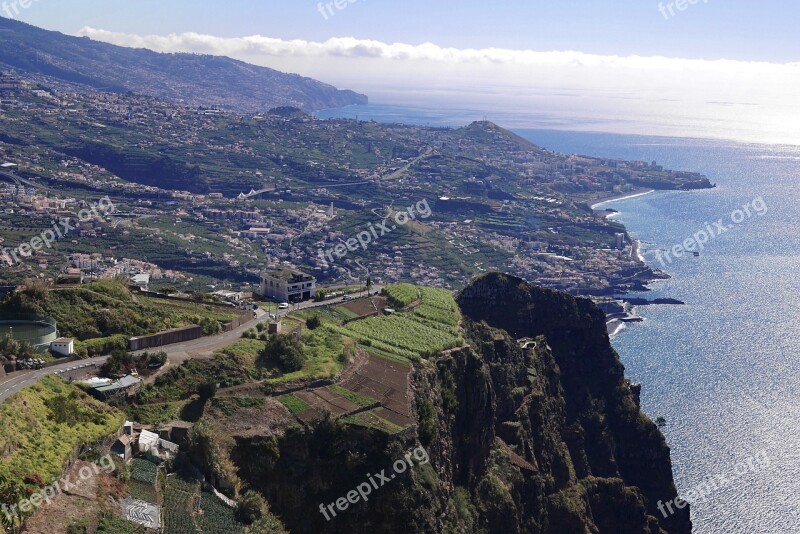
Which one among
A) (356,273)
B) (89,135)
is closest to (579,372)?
(356,273)

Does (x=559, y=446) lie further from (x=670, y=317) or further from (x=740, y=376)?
(x=670, y=317)

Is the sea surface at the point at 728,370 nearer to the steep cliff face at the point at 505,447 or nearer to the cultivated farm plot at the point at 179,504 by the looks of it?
the steep cliff face at the point at 505,447
